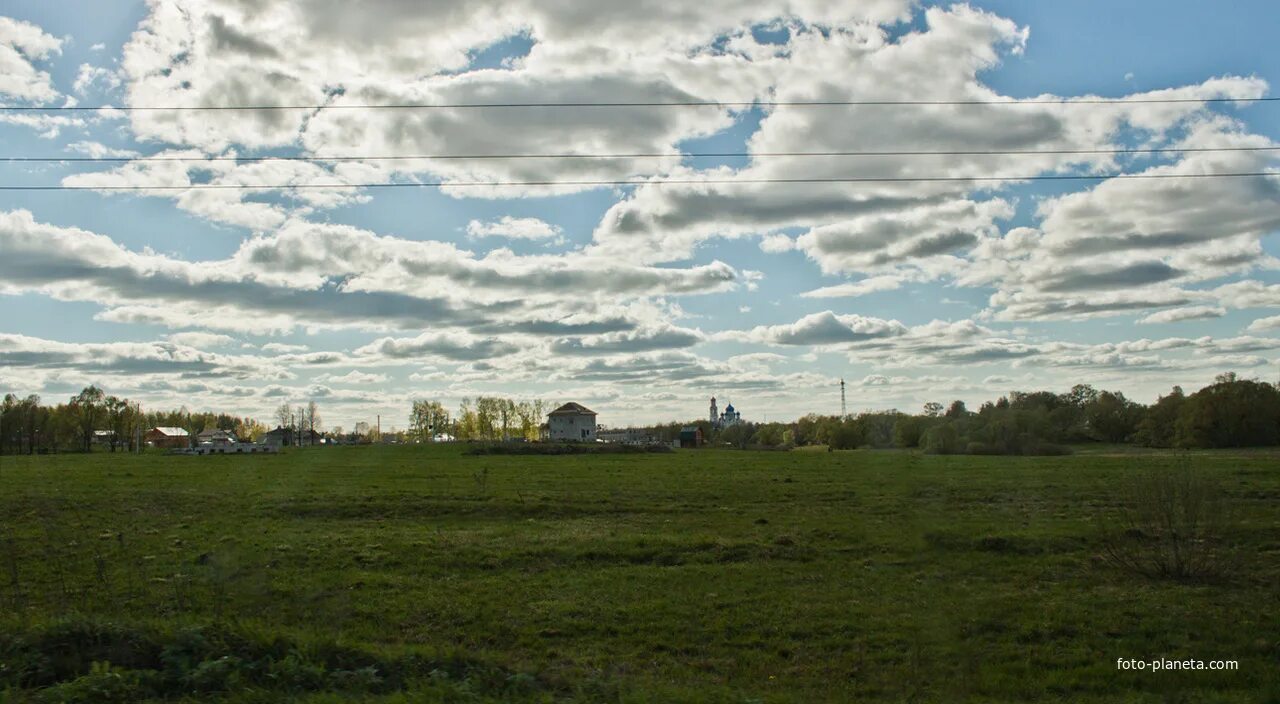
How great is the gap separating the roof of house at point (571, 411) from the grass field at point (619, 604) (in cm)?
14086

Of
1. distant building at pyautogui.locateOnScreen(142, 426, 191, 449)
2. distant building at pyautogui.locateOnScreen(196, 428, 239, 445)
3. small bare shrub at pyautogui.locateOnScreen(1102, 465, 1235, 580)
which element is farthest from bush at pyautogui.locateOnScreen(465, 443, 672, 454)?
distant building at pyautogui.locateOnScreen(142, 426, 191, 449)

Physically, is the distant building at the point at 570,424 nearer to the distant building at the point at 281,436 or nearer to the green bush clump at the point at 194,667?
the distant building at the point at 281,436

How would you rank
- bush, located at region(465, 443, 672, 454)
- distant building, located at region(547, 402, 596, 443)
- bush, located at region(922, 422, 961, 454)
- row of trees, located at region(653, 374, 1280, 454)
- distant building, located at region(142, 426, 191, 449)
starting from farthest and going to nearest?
distant building, located at region(547, 402, 596, 443)
distant building, located at region(142, 426, 191, 449)
bush, located at region(465, 443, 672, 454)
row of trees, located at region(653, 374, 1280, 454)
bush, located at region(922, 422, 961, 454)

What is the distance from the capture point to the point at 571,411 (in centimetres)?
16775

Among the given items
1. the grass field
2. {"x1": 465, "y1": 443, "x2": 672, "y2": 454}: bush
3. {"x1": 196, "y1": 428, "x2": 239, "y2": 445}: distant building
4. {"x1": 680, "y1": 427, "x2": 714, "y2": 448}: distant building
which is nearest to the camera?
the grass field

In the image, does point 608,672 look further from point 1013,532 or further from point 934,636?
point 1013,532

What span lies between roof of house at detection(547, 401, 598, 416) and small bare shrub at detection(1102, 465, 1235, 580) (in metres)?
Answer: 153

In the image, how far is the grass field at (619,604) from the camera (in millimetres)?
9273

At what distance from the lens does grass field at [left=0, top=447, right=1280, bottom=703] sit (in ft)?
30.4

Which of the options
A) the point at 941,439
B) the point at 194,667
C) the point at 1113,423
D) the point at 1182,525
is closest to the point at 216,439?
the point at 1113,423

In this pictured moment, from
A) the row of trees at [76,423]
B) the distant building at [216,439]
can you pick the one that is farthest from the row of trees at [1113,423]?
the row of trees at [76,423]

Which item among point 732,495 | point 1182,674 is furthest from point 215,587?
point 732,495

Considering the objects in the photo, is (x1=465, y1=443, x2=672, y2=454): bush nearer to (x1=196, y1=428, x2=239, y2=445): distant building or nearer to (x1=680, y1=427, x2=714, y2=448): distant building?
(x1=196, y1=428, x2=239, y2=445): distant building

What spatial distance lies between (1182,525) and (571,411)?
155 meters
